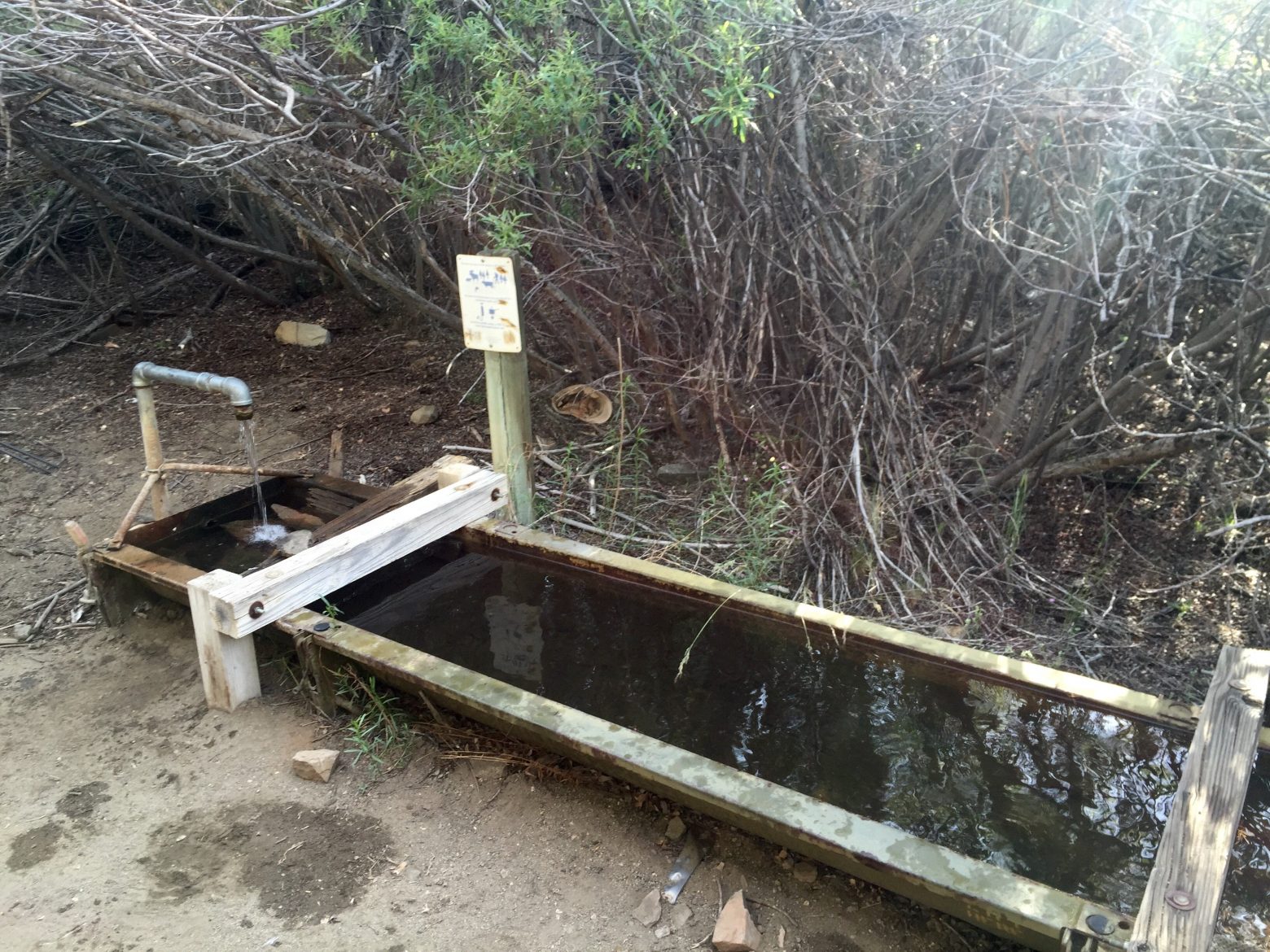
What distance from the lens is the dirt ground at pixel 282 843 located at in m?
2.57

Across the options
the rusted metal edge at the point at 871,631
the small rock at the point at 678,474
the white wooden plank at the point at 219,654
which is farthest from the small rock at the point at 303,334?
the white wooden plank at the point at 219,654

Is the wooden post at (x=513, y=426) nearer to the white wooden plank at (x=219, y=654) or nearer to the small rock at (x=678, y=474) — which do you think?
the small rock at (x=678, y=474)

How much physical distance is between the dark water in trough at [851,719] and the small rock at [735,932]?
516 millimetres

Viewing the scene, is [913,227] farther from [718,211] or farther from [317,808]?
[317,808]

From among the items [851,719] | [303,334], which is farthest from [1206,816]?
[303,334]

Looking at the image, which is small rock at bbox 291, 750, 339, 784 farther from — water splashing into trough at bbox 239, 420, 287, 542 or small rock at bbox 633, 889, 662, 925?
water splashing into trough at bbox 239, 420, 287, 542

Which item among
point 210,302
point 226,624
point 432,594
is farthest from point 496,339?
point 210,302

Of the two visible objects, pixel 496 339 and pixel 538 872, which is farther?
pixel 496 339

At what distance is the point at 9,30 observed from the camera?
4.65 m

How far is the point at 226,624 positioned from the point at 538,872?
1.38m

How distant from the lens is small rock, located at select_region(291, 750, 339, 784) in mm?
3146

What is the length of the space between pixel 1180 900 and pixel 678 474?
3.17m

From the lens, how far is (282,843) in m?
2.91

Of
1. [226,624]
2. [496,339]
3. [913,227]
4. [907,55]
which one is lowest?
[226,624]
